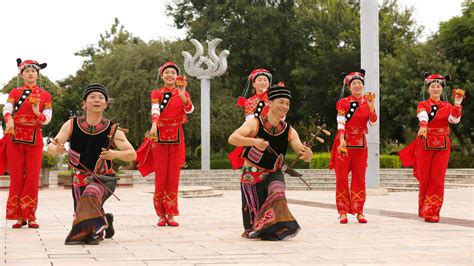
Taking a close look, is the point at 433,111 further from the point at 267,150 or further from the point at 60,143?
the point at 60,143

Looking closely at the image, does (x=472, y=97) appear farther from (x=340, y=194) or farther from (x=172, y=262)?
(x=172, y=262)

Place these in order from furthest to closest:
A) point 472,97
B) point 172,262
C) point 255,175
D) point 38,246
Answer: point 472,97 < point 255,175 < point 38,246 < point 172,262

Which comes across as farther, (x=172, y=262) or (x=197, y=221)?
(x=197, y=221)

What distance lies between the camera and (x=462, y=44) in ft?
109

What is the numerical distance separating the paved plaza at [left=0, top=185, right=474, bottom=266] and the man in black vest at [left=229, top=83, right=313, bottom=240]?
32 centimetres

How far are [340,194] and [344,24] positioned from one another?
3384 centimetres

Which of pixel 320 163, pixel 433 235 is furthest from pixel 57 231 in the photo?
pixel 320 163

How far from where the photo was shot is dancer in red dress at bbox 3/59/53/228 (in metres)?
9.77

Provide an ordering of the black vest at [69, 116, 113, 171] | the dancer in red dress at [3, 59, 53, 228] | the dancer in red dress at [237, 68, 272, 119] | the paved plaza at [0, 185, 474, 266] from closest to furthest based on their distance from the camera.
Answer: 1. the paved plaza at [0, 185, 474, 266]
2. the black vest at [69, 116, 113, 171]
3. the dancer in red dress at [3, 59, 53, 228]
4. the dancer in red dress at [237, 68, 272, 119]

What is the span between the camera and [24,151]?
989 cm

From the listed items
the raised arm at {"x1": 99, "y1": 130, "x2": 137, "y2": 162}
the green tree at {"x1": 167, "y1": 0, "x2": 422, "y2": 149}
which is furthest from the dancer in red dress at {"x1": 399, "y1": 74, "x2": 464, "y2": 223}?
the green tree at {"x1": 167, "y1": 0, "x2": 422, "y2": 149}

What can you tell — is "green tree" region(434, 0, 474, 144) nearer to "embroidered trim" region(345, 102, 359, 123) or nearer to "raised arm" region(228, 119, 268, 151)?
"embroidered trim" region(345, 102, 359, 123)

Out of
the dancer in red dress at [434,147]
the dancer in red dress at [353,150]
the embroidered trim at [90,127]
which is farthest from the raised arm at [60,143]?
the dancer in red dress at [434,147]

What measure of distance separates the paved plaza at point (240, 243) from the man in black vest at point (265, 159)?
32cm
